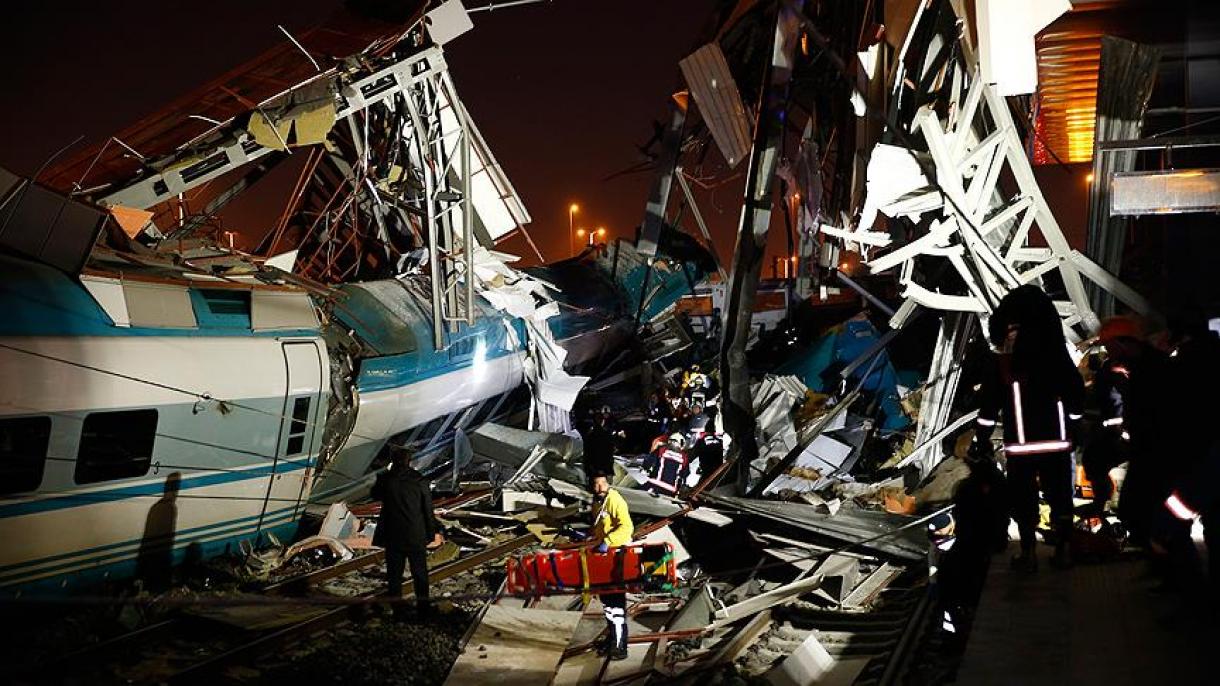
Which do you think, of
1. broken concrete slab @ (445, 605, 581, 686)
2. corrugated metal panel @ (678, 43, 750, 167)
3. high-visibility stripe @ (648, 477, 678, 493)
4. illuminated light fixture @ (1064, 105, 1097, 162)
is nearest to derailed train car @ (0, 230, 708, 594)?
high-visibility stripe @ (648, 477, 678, 493)

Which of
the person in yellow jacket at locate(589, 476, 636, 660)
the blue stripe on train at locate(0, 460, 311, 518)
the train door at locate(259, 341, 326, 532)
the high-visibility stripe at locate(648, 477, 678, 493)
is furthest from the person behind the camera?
the high-visibility stripe at locate(648, 477, 678, 493)

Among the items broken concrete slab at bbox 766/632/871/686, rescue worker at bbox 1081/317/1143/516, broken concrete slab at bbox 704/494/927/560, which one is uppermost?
rescue worker at bbox 1081/317/1143/516

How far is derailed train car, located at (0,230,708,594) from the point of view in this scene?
327 inches

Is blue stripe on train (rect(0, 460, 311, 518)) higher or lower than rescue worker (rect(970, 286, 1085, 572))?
lower

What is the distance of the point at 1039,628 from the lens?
4.76 metres

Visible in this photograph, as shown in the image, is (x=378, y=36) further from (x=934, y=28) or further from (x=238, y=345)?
(x=934, y=28)

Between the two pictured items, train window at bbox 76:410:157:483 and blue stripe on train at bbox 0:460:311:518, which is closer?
blue stripe on train at bbox 0:460:311:518

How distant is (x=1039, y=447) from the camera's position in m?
5.52

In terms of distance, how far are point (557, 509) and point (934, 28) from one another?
8840 mm

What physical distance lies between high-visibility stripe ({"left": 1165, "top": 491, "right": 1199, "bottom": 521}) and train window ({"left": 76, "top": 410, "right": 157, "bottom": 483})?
8.67 metres

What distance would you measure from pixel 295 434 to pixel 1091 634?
8.99m

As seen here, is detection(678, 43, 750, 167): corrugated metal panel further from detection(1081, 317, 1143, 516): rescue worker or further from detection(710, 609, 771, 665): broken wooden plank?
detection(710, 609, 771, 665): broken wooden plank

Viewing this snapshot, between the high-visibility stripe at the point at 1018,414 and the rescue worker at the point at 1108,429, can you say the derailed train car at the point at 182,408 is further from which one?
the rescue worker at the point at 1108,429

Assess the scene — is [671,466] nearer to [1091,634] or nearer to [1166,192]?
[1166,192]
